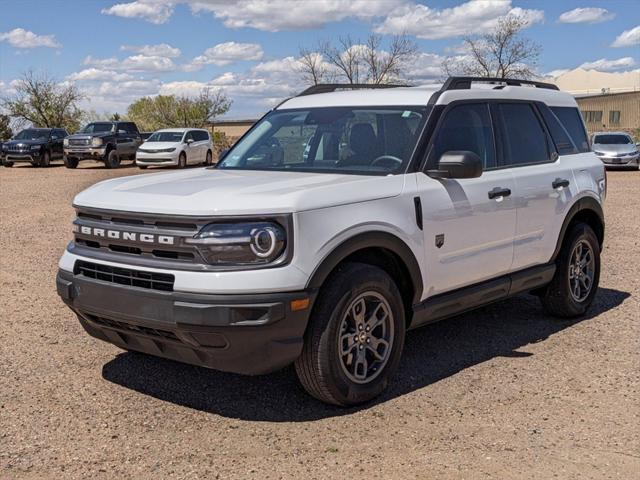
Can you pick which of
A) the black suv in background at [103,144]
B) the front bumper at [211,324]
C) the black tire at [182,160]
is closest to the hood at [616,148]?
the black tire at [182,160]

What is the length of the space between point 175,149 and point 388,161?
24.0 meters

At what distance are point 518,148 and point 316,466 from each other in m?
3.27

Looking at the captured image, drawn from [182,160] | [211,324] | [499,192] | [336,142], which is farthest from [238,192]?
[182,160]

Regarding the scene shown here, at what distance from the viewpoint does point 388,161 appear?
5246 mm

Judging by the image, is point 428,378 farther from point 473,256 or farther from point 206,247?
point 206,247

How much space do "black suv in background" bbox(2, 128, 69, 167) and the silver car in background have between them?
20.4 m

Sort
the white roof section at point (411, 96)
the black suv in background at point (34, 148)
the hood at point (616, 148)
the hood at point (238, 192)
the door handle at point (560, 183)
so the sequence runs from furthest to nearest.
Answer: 1. the black suv in background at point (34, 148)
2. the hood at point (616, 148)
3. the door handle at point (560, 183)
4. the white roof section at point (411, 96)
5. the hood at point (238, 192)

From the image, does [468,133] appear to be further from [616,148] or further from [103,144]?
[103,144]

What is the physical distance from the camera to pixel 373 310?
4809 mm

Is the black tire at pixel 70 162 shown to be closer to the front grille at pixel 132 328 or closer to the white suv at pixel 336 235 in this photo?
the white suv at pixel 336 235

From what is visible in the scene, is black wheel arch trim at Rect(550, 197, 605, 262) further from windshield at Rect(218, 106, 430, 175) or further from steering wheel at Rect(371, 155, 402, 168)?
steering wheel at Rect(371, 155, 402, 168)

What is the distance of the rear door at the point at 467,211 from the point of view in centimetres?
515

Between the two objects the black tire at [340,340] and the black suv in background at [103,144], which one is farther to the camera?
the black suv in background at [103,144]

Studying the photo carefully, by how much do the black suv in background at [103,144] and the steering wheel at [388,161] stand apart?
2553 cm
